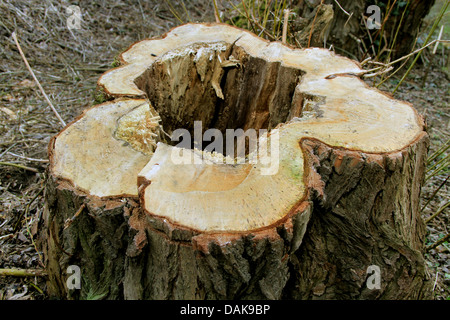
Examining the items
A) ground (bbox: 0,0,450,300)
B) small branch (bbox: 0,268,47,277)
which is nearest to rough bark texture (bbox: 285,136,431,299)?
ground (bbox: 0,0,450,300)

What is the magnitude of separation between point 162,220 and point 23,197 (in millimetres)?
1543

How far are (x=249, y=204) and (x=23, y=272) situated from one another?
1.35 m

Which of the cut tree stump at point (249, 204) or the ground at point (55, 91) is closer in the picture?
the cut tree stump at point (249, 204)

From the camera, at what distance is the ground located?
7.18ft

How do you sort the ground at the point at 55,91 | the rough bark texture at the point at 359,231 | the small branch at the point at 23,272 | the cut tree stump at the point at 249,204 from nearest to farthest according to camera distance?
the cut tree stump at the point at 249,204
the rough bark texture at the point at 359,231
the small branch at the point at 23,272
the ground at the point at 55,91

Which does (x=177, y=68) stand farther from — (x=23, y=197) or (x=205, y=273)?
(x=205, y=273)

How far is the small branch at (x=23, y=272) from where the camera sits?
6.25 feet

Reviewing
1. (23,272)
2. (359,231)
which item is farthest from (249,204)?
(23,272)

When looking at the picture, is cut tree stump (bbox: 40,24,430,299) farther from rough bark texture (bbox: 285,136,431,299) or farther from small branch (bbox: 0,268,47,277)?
small branch (bbox: 0,268,47,277)

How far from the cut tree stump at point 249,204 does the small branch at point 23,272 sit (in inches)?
7.4

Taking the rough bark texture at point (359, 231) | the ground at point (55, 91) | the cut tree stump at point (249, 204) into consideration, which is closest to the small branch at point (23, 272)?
the ground at point (55, 91)

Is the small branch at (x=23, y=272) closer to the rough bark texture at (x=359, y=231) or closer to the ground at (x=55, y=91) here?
the ground at (x=55, y=91)

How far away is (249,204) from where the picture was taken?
136 cm

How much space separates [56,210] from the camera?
1.59 m
